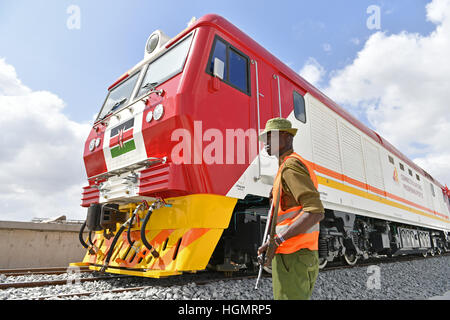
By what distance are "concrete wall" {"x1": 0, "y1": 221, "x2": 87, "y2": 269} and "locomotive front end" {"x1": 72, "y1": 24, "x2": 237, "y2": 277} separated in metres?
2.83

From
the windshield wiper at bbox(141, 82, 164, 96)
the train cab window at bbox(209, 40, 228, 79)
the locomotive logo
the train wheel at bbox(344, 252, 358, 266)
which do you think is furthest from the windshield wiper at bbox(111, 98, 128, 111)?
the locomotive logo

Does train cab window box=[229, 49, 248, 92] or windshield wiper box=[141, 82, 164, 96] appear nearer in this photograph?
windshield wiper box=[141, 82, 164, 96]

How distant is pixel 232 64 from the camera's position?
4.02 metres

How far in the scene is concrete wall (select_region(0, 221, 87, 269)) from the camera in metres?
6.15

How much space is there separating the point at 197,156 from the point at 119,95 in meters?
2.75

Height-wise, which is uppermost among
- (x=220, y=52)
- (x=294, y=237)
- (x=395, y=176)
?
(x=220, y=52)

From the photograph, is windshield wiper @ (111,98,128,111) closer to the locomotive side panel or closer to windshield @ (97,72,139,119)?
windshield @ (97,72,139,119)

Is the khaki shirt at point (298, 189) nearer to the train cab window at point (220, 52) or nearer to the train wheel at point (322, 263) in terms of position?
the train cab window at point (220, 52)

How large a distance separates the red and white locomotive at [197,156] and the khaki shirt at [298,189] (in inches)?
59.4

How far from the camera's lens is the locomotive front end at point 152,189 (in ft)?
10.7

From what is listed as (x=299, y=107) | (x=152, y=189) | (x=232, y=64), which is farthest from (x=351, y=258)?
(x=152, y=189)

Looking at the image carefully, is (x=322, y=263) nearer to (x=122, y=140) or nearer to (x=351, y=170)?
(x=351, y=170)

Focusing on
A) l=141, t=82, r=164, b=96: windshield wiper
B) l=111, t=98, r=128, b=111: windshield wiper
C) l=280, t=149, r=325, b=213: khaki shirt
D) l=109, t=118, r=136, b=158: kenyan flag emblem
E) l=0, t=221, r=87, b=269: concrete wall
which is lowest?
l=0, t=221, r=87, b=269: concrete wall
